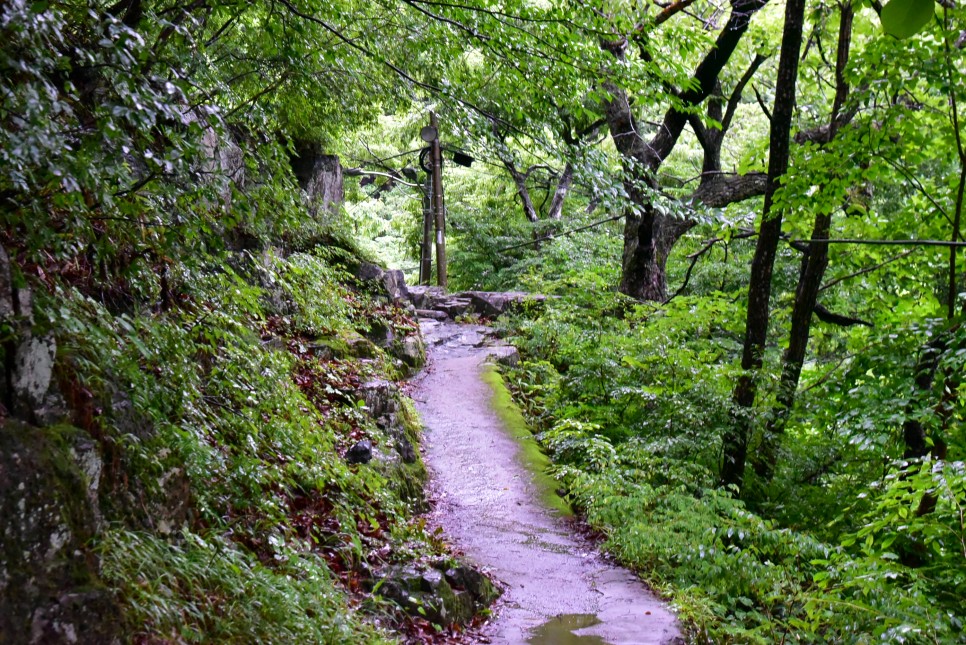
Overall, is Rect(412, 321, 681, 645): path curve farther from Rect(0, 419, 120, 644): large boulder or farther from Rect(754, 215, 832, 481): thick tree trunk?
Rect(0, 419, 120, 644): large boulder

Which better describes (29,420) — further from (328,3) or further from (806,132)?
(806,132)

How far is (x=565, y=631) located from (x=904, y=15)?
4.53m

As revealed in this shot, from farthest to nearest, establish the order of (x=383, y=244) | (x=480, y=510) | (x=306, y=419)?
(x=383, y=244) < (x=480, y=510) < (x=306, y=419)

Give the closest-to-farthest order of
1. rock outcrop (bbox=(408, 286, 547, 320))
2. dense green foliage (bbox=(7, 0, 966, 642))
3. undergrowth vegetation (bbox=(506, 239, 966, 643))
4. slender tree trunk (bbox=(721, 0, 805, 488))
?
dense green foliage (bbox=(7, 0, 966, 642)) → undergrowth vegetation (bbox=(506, 239, 966, 643)) → slender tree trunk (bbox=(721, 0, 805, 488)) → rock outcrop (bbox=(408, 286, 547, 320))

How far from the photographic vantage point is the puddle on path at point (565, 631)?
4598 mm

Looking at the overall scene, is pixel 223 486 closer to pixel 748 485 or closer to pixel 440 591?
pixel 440 591

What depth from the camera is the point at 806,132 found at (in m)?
10.6

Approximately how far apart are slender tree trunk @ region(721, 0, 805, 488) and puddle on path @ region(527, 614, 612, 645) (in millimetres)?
2481

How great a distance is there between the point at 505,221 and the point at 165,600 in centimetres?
1863

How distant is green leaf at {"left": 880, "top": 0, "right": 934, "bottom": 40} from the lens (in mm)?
1112

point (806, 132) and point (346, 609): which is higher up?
point (806, 132)

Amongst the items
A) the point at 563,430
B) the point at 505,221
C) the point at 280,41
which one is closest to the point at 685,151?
the point at 505,221

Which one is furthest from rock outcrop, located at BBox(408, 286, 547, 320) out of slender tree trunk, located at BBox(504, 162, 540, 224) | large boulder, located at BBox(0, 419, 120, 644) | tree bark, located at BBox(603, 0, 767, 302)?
large boulder, located at BBox(0, 419, 120, 644)

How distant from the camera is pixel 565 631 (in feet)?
15.8
